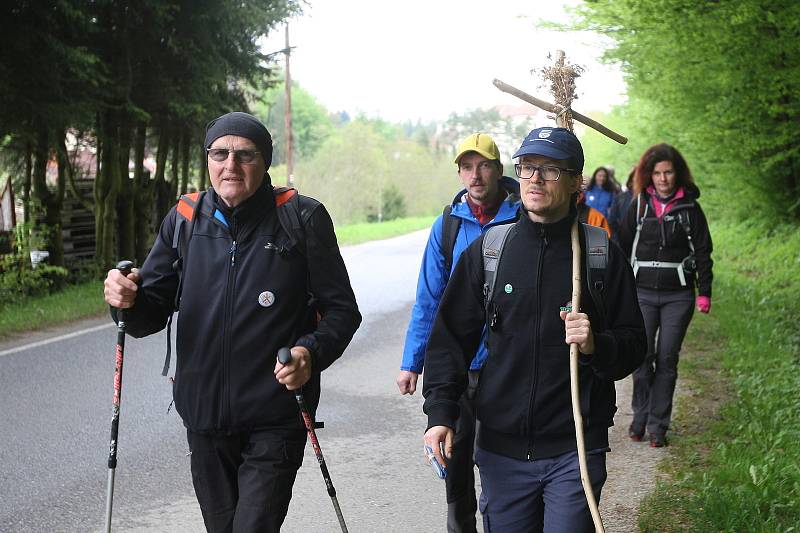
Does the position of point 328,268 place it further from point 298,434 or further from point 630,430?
point 630,430

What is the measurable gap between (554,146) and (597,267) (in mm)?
424

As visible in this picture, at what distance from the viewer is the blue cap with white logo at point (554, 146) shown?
3.27m

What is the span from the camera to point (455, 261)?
15.3ft

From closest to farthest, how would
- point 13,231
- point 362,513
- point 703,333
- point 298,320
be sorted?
point 298,320
point 362,513
point 703,333
point 13,231

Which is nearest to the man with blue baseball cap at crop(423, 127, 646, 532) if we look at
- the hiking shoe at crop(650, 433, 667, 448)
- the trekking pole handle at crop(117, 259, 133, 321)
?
the trekking pole handle at crop(117, 259, 133, 321)

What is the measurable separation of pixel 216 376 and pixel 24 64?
10.6m

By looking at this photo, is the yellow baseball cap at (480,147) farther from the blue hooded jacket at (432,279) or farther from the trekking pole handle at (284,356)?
the trekking pole handle at (284,356)

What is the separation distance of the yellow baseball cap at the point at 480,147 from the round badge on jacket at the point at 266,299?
160cm

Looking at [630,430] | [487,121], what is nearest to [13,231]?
[630,430]

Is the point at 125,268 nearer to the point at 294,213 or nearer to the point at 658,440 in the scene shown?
the point at 294,213

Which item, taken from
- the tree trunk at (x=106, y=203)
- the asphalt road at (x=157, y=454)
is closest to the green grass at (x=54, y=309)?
the tree trunk at (x=106, y=203)

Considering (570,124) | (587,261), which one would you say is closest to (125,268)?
(587,261)

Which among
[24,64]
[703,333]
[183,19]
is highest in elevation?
[183,19]

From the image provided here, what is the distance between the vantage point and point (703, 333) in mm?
11086
